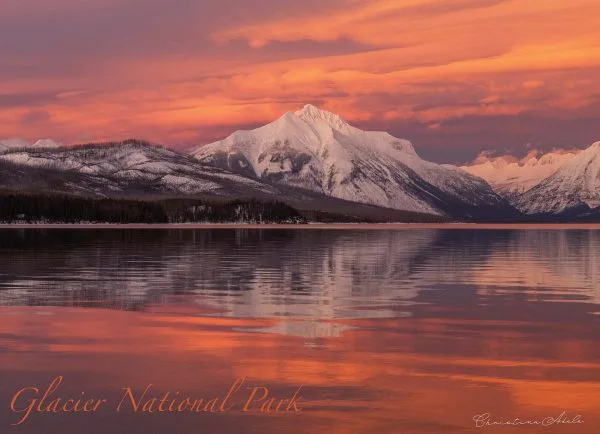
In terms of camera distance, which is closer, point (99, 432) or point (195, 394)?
point (99, 432)

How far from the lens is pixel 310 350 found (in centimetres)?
3269

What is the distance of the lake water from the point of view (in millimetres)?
23438

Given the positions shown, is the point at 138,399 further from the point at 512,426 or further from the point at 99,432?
the point at 512,426

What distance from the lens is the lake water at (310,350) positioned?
76.9 ft

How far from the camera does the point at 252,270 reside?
243 ft

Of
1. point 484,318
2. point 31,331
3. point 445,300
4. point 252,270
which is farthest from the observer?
point 252,270

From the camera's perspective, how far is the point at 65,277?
6519 centimetres

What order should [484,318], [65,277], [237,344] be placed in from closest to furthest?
1. [237,344]
2. [484,318]
3. [65,277]

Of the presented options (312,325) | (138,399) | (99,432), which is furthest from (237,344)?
(99,432)

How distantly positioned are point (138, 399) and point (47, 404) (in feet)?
7.89

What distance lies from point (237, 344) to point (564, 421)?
14042 mm

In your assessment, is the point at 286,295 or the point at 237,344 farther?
the point at 286,295

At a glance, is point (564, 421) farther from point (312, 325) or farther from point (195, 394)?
point (312, 325)

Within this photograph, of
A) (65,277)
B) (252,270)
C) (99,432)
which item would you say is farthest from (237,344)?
(252,270)
